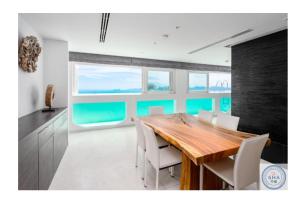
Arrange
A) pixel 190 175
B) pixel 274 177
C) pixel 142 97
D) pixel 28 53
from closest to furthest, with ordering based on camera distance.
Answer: pixel 274 177
pixel 190 175
pixel 28 53
pixel 142 97

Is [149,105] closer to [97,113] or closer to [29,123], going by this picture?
[97,113]

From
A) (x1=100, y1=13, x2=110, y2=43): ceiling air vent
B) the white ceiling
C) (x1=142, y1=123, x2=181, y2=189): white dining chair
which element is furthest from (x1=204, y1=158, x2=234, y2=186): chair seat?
(x1=100, y1=13, x2=110, y2=43): ceiling air vent

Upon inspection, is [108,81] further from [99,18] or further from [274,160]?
[274,160]

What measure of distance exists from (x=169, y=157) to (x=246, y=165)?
0.80 m

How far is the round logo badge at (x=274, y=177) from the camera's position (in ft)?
3.71

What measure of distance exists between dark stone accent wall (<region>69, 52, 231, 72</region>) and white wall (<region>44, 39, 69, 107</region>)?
982mm

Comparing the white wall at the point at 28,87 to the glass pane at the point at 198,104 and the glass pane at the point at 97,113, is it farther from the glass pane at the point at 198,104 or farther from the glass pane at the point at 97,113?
the glass pane at the point at 198,104

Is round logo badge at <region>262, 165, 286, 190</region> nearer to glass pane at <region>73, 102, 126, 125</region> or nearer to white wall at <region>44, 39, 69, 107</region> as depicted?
white wall at <region>44, 39, 69, 107</region>

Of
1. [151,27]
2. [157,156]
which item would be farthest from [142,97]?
[157,156]

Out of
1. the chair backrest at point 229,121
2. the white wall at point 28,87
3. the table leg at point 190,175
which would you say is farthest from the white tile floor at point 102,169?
the white wall at point 28,87

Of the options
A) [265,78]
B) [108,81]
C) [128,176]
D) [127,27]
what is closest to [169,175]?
[128,176]

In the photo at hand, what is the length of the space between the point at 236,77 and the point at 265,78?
0.71 metres

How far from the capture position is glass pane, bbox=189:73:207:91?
599 centimetres

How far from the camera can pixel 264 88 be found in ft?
10.2
